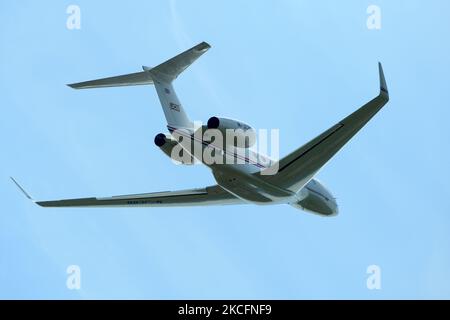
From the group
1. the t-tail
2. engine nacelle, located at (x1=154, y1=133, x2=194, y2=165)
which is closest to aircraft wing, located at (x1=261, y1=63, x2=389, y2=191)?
engine nacelle, located at (x1=154, y1=133, x2=194, y2=165)

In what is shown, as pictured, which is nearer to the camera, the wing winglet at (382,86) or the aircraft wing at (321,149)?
the wing winglet at (382,86)

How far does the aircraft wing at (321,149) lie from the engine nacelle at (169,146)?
98.3 inches

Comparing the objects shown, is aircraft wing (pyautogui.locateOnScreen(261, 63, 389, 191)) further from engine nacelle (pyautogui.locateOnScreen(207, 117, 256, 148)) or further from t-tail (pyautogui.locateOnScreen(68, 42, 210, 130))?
t-tail (pyautogui.locateOnScreen(68, 42, 210, 130))

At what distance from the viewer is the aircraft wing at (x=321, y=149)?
Result: 72.0ft

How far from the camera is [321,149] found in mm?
23203

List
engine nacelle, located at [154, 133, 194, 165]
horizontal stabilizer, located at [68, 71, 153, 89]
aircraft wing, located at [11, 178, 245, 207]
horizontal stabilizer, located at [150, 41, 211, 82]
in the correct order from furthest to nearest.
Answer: aircraft wing, located at [11, 178, 245, 207], horizontal stabilizer, located at [68, 71, 153, 89], horizontal stabilizer, located at [150, 41, 211, 82], engine nacelle, located at [154, 133, 194, 165]

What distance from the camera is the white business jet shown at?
74.7 ft

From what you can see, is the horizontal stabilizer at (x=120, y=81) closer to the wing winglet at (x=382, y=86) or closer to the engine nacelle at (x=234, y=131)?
the engine nacelle at (x=234, y=131)

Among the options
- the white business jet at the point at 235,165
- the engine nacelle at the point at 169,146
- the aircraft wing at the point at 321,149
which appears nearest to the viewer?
the aircraft wing at the point at 321,149

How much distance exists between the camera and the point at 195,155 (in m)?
23.7

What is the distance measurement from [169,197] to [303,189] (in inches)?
185

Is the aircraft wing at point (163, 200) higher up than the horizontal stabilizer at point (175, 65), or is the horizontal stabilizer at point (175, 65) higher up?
the horizontal stabilizer at point (175, 65)

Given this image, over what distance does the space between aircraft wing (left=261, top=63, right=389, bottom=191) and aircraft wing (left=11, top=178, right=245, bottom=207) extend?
2.89 m

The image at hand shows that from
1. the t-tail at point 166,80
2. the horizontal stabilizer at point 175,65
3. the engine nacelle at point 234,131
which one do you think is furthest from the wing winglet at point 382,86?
the horizontal stabilizer at point 175,65
